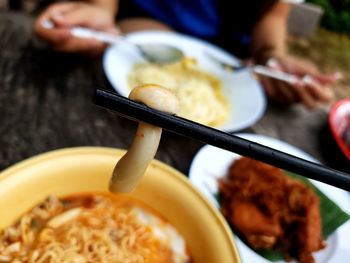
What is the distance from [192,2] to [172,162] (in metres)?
1.16

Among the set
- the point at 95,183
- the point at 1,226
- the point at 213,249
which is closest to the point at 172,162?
the point at 95,183

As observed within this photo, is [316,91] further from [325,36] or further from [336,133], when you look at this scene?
[325,36]

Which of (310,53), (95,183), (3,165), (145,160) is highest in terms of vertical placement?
(145,160)

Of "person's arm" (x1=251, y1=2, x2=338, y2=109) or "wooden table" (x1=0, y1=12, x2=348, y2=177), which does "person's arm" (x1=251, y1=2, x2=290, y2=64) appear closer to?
"person's arm" (x1=251, y1=2, x2=338, y2=109)

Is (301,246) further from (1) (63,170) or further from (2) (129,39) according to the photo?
(2) (129,39)

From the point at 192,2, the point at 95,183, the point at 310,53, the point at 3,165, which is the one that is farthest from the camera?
the point at 310,53

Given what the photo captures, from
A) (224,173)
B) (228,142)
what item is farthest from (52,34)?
(228,142)

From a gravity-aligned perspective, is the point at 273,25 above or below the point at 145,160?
below

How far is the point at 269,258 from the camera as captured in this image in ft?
3.35

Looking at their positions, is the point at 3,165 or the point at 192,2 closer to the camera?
the point at 3,165

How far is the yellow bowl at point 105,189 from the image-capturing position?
2.73 ft

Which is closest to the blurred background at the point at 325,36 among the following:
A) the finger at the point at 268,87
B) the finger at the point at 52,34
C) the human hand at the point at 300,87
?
the human hand at the point at 300,87

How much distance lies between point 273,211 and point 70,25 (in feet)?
3.27

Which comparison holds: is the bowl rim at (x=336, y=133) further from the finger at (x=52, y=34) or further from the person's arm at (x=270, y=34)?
the finger at (x=52, y=34)
